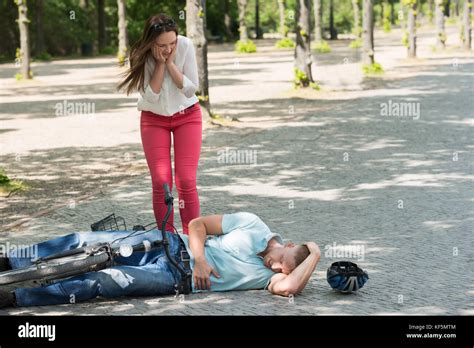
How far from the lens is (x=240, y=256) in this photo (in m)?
6.46

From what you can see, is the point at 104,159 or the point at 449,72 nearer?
the point at 104,159

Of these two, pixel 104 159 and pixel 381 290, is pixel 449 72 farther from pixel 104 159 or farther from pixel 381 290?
pixel 381 290

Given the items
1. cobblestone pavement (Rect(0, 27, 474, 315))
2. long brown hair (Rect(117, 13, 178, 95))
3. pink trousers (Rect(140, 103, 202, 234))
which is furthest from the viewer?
pink trousers (Rect(140, 103, 202, 234))

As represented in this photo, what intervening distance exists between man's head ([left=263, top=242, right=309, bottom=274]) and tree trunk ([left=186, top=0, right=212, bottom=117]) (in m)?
11.4

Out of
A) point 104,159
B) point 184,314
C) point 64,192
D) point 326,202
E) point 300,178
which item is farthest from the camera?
point 104,159

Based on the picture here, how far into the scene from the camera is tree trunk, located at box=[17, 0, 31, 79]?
27547 millimetres

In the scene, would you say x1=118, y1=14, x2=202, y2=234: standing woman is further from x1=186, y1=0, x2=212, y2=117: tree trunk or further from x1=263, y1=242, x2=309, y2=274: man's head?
x1=186, y1=0, x2=212, y2=117: tree trunk

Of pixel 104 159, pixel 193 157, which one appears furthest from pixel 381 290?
pixel 104 159

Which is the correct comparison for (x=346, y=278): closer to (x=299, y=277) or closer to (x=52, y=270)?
(x=299, y=277)

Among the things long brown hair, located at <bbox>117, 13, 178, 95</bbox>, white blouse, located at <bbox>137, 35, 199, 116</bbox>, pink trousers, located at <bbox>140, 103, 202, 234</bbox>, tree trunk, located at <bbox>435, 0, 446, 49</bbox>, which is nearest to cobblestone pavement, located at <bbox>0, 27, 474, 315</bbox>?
pink trousers, located at <bbox>140, 103, 202, 234</bbox>

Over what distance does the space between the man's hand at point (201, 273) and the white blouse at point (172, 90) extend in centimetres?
173

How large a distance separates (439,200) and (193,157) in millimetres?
3450

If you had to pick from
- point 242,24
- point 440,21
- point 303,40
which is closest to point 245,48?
point 242,24
